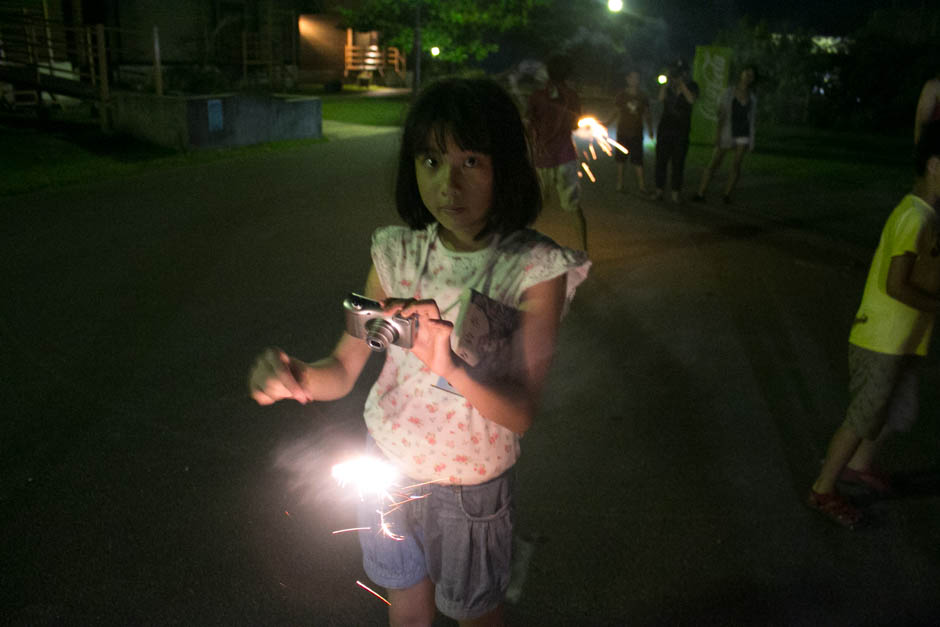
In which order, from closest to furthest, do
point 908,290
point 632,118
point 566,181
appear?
point 908,290 → point 566,181 → point 632,118

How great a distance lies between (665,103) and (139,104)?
10243mm

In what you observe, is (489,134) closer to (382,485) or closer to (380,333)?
(380,333)

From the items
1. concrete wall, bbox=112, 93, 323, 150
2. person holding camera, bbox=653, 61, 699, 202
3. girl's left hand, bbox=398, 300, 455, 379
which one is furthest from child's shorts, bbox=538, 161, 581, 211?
concrete wall, bbox=112, 93, 323, 150

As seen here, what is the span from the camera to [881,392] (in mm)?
3135

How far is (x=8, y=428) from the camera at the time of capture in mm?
3984

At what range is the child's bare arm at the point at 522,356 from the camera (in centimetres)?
136

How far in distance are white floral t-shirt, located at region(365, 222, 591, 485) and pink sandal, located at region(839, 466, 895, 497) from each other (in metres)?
2.57

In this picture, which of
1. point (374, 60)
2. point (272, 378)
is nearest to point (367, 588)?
point (272, 378)

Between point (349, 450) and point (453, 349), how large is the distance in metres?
2.53

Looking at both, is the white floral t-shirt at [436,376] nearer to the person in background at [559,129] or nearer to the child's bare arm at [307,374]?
the child's bare arm at [307,374]

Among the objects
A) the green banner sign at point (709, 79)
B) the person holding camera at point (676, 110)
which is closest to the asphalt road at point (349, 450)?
the person holding camera at point (676, 110)

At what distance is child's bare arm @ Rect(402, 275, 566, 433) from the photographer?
1.36 meters

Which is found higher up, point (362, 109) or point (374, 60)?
point (374, 60)

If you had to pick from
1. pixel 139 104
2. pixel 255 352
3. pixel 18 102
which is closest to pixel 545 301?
pixel 255 352
